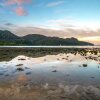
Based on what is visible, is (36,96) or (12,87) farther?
(12,87)

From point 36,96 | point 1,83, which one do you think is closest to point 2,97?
point 36,96

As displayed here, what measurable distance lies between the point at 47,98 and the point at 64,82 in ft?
18.9

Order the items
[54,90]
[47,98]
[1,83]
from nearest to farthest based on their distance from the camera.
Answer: [47,98] → [54,90] → [1,83]

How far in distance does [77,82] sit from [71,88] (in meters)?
2.74

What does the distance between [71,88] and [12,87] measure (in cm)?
484

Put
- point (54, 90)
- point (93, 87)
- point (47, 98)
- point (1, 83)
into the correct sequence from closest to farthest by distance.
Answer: point (47, 98)
point (54, 90)
point (93, 87)
point (1, 83)

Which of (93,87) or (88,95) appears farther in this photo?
(93,87)

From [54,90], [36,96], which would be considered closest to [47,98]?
[36,96]

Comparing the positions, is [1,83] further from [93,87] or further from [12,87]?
[93,87]

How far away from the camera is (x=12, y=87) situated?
1759 cm

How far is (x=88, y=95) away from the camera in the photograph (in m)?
15.1

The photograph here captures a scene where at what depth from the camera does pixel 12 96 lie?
14.8 metres

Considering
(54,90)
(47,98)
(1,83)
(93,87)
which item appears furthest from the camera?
(1,83)

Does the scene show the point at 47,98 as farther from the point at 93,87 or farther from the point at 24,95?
the point at 93,87
